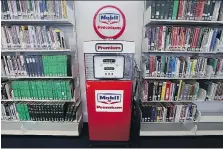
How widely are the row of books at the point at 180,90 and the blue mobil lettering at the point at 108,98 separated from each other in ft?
1.30

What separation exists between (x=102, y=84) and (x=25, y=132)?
1.32 m

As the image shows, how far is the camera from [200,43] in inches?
71.1

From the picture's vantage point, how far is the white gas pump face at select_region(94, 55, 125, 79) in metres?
1.61

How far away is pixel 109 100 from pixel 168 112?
2.76 ft

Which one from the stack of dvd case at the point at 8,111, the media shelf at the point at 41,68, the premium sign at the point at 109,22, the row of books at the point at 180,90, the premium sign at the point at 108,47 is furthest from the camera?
the stack of dvd case at the point at 8,111

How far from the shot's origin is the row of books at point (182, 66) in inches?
71.9

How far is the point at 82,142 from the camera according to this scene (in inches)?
80.5

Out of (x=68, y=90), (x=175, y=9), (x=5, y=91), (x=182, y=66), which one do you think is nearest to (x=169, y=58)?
(x=182, y=66)

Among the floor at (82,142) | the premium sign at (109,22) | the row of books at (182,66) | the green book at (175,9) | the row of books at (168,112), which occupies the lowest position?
the floor at (82,142)

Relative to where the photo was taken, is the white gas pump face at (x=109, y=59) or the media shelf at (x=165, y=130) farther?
the media shelf at (x=165, y=130)

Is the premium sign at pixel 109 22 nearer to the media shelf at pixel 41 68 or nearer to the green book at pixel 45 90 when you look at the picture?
the media shelf at pixel 41 68

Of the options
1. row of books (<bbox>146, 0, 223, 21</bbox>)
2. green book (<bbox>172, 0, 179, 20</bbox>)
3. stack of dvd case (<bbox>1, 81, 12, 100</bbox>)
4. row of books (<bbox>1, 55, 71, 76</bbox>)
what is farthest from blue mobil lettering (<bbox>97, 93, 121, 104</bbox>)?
stack of dvd case (<bbox>1, 81, 12, 100</bbox>)

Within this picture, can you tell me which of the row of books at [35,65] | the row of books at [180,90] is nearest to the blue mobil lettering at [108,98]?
the row of books at [180,90]

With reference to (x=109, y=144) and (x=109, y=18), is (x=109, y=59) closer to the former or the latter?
(x=109, y=18)
